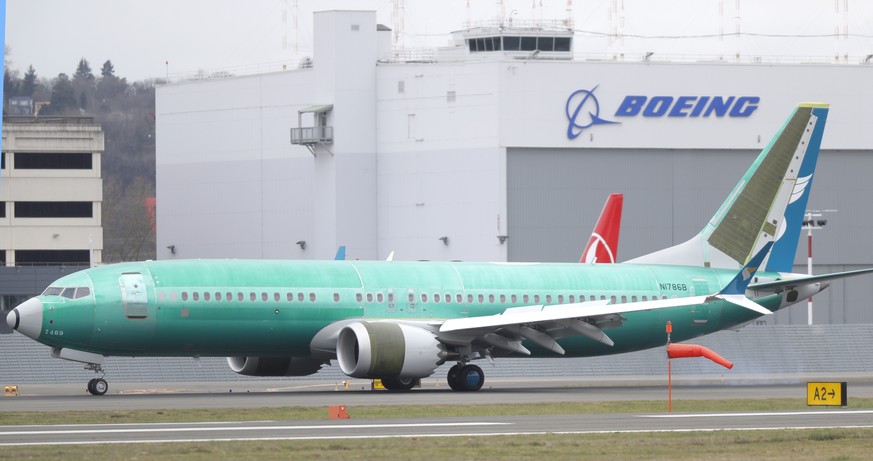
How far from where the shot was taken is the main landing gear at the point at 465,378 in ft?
149

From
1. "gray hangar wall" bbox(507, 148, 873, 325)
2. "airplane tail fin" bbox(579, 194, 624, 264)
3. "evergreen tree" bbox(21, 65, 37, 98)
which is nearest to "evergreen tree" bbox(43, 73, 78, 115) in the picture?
"evergreen tree" bbox(21, 65, 37, 98)

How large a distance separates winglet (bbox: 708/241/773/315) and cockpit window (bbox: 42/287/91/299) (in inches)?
704

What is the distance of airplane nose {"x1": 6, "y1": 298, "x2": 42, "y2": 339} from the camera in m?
41.4

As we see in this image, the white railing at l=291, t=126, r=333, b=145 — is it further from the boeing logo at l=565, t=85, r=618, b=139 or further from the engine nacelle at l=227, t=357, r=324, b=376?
the engine nacelle at l=227, t=357, r=324, b=376

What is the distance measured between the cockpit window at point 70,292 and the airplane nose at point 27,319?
28.8 inches

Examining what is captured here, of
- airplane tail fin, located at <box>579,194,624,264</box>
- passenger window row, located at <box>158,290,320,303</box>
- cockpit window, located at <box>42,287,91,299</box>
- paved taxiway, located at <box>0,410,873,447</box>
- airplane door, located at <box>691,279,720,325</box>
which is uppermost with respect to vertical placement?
airplane tail fin, located at <box>579,194,624,264</box>

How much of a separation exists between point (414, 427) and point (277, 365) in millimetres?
A: 17428

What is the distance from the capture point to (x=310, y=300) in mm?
44812

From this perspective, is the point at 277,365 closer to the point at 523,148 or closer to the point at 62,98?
the point at 523,148

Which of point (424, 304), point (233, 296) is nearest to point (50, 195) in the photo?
point (424, 304)

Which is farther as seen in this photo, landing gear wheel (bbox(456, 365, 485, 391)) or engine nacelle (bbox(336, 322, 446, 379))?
landing gear wheel (bbox(456, 365, 485, 391))

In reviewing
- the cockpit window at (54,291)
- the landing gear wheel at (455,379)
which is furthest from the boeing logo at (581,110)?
the cockpit window at (54,291)

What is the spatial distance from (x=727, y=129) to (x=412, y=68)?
20862 mm

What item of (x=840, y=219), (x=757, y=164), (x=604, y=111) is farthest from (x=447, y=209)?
(x=757, y=164)
